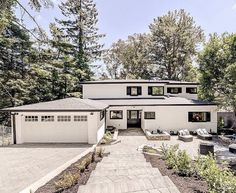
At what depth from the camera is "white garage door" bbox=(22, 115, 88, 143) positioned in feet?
52.8

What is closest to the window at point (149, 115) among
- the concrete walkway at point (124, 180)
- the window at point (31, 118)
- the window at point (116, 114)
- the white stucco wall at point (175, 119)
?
the white stucco wall at point (175, 119)

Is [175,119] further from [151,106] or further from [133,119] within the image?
[133,119]

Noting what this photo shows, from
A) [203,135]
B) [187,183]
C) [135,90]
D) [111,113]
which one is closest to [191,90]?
[135,90]

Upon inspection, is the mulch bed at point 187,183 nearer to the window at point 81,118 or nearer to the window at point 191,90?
the window at point 81,118

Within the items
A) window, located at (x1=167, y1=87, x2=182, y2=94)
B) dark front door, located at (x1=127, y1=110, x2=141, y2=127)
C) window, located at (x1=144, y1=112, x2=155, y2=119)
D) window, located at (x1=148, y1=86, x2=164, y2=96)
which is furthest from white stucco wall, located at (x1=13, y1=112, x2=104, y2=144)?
window, located at (x1=167, y1=87, x2=182, y2=94)

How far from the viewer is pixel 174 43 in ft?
131

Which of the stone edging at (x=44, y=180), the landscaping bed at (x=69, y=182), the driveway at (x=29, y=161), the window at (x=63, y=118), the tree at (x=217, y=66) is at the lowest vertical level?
the driveway at (x=29, y=161)

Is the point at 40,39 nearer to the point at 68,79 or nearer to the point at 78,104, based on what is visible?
the point at 78,104

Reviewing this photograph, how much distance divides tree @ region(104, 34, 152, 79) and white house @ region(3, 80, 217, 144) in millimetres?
13334

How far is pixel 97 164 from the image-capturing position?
980 centimetres

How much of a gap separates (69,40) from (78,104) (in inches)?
803

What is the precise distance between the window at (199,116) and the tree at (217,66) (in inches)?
60.4

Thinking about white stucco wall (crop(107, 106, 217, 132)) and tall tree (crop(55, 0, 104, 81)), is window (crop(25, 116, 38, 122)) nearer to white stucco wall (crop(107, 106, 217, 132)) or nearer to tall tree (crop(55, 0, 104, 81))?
white stucco wall (crop(107, 106, 217, 132))

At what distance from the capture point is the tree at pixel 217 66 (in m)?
21.6
